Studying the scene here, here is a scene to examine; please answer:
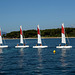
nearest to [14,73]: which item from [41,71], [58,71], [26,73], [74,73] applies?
[26,73]

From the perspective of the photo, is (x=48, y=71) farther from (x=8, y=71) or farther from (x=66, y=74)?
(x=8, y=71)

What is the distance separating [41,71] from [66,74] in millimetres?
5136

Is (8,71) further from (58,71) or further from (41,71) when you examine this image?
(58,71)

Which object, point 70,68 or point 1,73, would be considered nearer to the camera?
point 1,73

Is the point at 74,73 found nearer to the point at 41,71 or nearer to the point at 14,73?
the point at 41,71

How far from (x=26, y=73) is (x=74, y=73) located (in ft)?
28.8

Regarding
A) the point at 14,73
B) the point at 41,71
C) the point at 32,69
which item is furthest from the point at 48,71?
the point at 14,73

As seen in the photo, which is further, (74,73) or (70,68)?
(70,68)

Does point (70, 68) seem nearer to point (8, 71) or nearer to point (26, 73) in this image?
point (26, 73)

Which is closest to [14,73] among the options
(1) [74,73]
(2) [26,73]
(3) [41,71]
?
(2) [26,73]

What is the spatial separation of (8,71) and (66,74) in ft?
36.9

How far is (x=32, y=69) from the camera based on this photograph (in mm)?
40125

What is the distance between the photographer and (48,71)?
38.0 metres

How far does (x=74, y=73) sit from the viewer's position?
118 feet
